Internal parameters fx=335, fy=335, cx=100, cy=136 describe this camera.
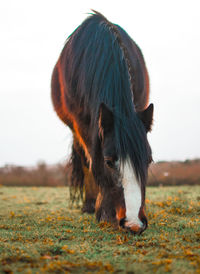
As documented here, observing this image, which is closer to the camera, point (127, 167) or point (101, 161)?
point (127, 167)

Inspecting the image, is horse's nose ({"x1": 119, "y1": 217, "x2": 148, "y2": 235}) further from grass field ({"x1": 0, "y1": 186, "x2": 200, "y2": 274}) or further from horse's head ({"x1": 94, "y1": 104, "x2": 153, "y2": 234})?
grass field ({"x1": 0, "y1": 186, "x2": 200, "y2": 274})

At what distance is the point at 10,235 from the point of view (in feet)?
12.0

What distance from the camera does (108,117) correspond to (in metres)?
3.68

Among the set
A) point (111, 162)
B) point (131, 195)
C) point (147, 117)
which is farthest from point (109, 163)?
point (147, 117)

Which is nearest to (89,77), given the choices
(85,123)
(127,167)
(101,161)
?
(85,123)

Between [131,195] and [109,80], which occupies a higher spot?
[109,80]

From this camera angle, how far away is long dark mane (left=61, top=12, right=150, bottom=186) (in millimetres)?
3469

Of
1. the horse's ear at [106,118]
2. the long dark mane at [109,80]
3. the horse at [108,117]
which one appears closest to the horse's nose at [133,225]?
the horse at [108,117]

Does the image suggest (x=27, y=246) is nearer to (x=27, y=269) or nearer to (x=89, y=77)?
(x=27, y=269)

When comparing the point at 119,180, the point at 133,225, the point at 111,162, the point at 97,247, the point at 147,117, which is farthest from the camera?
the point at 147,117

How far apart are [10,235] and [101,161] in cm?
130

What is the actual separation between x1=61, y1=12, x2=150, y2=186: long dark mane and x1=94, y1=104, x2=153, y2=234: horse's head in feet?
A: 0.17

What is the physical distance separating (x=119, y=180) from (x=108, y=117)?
707mm

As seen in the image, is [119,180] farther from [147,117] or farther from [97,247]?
[147,117]
